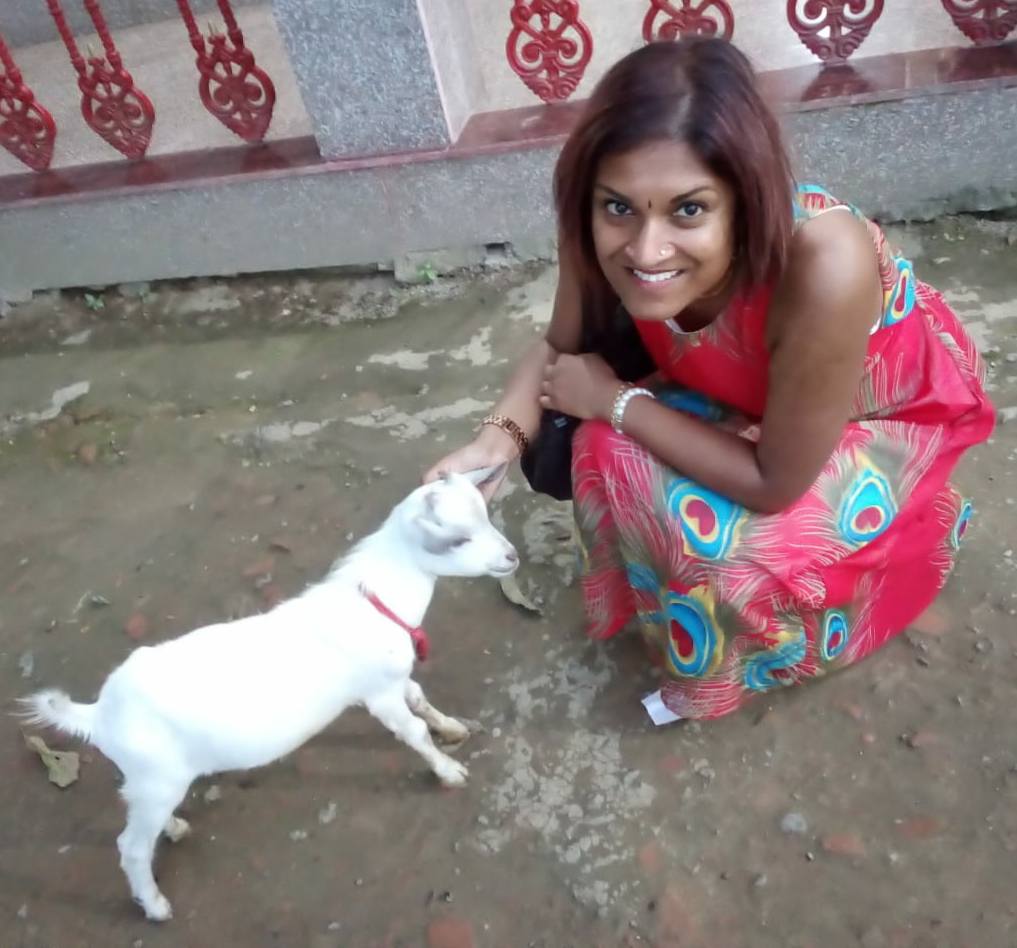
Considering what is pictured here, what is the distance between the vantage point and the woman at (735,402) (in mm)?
1483

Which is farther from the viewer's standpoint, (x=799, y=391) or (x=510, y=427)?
(x=510, y=427)

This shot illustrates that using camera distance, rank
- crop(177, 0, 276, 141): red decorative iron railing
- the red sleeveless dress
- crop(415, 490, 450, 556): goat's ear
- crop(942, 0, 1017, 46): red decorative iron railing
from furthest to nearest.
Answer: crop(177, 0, 276, 141): red decorative iron railing, crop(942, 0, 1017, 46): red decorative iron railing, the red sleeveless dress, crop(415, 490, 450, 556): goat's ear

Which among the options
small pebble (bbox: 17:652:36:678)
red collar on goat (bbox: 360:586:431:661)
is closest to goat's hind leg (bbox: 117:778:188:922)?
red collar on goat (bbox: 360:586:431:661)

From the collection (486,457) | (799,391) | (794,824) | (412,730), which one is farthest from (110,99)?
(794,824)

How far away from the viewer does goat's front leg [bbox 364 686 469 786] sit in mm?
1963

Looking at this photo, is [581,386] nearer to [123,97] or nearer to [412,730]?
[412,730]

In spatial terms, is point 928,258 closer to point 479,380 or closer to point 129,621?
point 479,380

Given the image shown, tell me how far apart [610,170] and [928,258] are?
2.28m

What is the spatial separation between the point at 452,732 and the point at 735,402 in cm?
104

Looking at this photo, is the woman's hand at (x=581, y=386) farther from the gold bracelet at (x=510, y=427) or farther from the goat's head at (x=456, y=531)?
the goat's head at (x=456, y=531)

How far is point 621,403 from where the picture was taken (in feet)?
6.37

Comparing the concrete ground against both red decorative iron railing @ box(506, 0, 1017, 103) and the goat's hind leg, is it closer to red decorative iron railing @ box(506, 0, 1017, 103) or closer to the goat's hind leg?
the goat's hind leg

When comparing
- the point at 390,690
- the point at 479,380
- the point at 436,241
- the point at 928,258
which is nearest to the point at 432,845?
the point at 390,690

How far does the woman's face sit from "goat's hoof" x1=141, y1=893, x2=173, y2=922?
161cm
